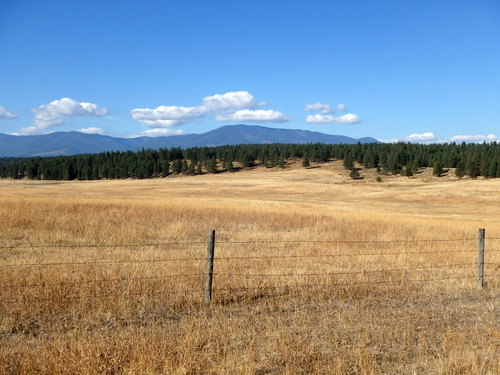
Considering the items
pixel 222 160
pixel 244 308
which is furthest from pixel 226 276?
pixel 222 160

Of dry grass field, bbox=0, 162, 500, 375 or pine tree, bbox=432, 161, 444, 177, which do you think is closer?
dry grass field, bbox=0, 162, 500, 375

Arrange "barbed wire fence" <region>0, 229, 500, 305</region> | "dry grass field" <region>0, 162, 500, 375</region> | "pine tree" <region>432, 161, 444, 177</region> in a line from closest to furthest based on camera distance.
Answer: "dry grass field" <region>0, 162, 500, 375</region>
"barbed wire fence" <region>0, 229, 500, 305</region>
"pine tree" <region>432, 161, 444, 177</region>

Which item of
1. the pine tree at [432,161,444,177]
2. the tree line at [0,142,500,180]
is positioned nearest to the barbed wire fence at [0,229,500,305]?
the pine tree at [432,161,444,177]

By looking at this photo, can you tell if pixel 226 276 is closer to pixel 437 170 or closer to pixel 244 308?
pixel 244 308

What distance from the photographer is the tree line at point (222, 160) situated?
112812mm

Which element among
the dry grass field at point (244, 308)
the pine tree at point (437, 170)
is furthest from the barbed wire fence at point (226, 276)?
the pine tree at point (437, 170)

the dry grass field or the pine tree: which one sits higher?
the pine tree

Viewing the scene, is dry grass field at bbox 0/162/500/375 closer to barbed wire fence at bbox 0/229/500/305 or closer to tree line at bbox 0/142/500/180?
barbed wire fence at bbox 0/229/500/305

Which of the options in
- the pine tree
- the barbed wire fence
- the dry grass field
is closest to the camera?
the dry grass field

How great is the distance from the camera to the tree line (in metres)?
113

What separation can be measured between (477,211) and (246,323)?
40.2m

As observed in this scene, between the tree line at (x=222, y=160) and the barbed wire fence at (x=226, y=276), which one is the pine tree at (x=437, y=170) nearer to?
the tree line at (x=222, y=160)

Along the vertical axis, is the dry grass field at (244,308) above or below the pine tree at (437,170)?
below

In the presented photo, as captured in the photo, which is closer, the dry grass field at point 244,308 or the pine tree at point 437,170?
the dry grass field at point 244,308
